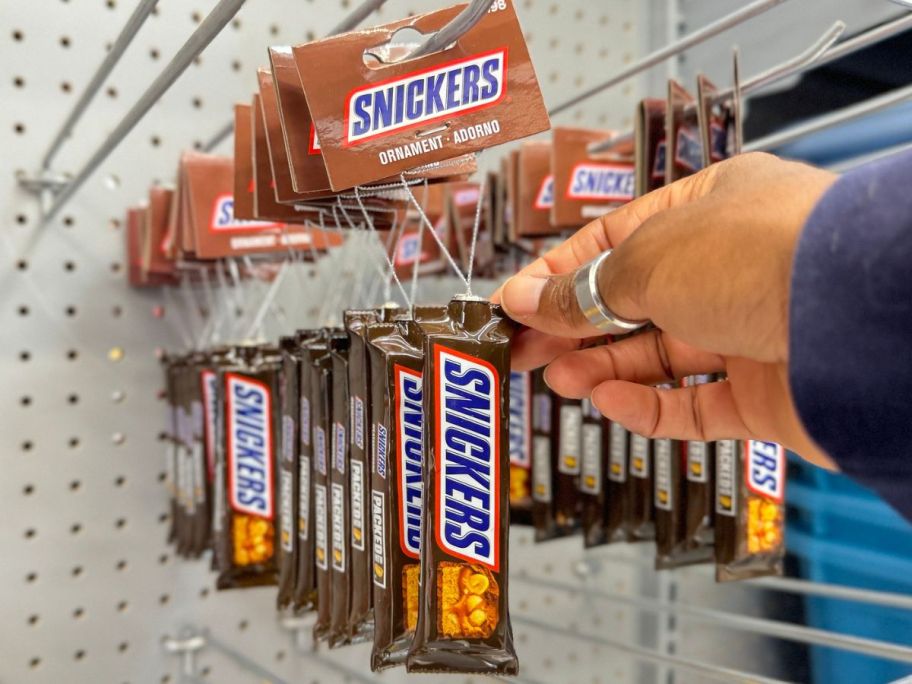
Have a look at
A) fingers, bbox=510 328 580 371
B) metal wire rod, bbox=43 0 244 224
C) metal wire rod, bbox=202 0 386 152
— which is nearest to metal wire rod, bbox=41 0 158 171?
metal wire rod, bbox=43 0 244 224

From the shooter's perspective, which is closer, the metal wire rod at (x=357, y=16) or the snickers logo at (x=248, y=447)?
the metal wire rod at (x=357, y=16)

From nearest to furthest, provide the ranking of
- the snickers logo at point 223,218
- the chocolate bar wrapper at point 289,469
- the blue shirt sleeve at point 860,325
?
the blue shirt sleeve at point 860,325
the chocolate bar wrapper at point 289,469
the snickers logo at point 223,218

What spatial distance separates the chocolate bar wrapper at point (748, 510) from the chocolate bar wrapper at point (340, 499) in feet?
1.52

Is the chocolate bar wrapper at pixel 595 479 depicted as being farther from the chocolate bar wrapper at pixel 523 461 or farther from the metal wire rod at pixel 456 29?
the metal wire rod at pixel 456 29

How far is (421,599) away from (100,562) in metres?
0.89

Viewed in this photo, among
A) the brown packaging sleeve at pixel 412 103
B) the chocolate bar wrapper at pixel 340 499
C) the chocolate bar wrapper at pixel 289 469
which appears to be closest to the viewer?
the brown packaging sleeve at pixel 412 103

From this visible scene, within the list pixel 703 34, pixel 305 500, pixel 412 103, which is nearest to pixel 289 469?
pixel 305 500

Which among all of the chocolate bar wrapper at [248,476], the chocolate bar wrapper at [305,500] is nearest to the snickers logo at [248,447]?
the chocolate bar wrapper at [248,476]

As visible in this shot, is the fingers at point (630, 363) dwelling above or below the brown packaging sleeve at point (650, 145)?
below

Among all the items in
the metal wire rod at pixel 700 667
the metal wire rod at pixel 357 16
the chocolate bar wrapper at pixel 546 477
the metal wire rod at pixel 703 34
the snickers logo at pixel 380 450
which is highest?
the metal wire rod at pixel 703 34

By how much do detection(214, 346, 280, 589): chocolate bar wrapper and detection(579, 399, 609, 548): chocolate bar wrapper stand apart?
18.0 inches

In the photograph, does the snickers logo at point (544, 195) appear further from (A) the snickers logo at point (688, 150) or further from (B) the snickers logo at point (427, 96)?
(B) the snickers logo at point (427, 96)

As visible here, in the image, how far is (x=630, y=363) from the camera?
73cm

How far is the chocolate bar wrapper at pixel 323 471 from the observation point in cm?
83
